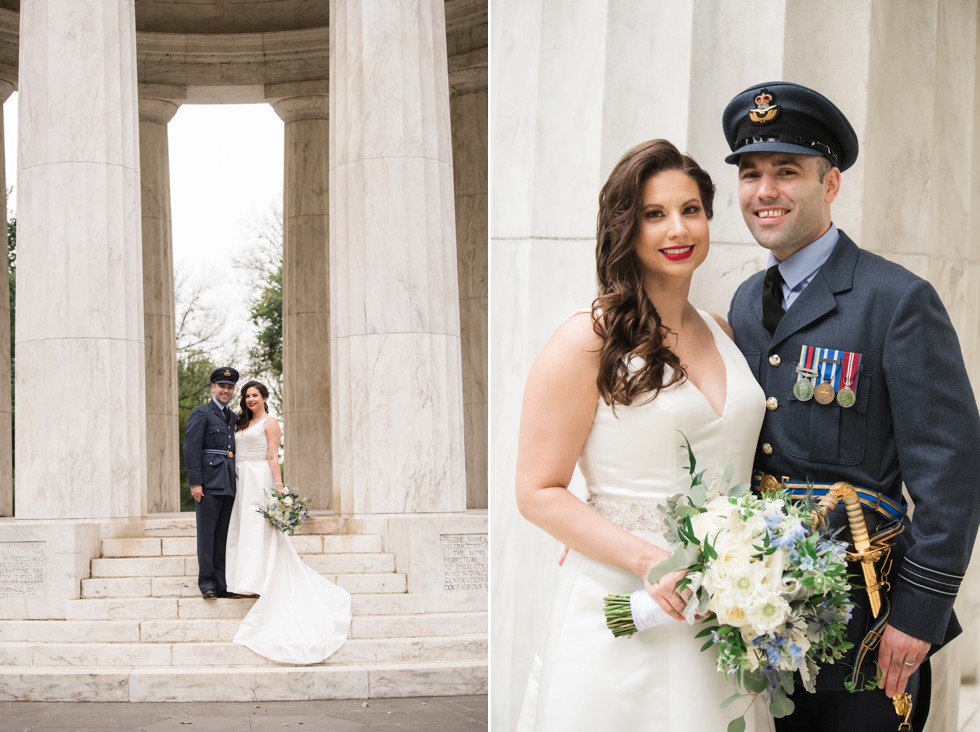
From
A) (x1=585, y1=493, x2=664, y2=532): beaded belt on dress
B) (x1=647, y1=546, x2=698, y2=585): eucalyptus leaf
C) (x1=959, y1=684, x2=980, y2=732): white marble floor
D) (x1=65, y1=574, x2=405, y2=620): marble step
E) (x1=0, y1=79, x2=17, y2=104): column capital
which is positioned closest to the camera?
(x1=647, y1=546, x2=698, y2=585): eucalyptus leaf

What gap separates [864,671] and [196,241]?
331ft

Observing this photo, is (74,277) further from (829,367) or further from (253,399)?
(829,367)

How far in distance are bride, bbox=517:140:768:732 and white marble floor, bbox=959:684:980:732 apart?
578 cm

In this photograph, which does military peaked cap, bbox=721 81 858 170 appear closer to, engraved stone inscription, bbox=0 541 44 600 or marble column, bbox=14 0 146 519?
engraved stone inscription, bbox=0 541 44 600

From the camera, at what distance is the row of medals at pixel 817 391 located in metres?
7.65

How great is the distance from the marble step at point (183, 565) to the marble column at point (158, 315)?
21.6 meters

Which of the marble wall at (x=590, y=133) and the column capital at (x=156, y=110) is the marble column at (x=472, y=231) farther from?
the marble wall at (x=590, y=133)

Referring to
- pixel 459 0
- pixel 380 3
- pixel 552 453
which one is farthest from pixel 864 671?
pixel 459 0

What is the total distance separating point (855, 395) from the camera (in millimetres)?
7656

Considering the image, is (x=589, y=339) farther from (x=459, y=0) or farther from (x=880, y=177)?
(x=459, y=0)

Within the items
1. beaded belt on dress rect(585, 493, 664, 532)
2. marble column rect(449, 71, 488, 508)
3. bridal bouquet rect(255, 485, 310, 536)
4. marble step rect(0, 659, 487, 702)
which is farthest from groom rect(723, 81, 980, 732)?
marble column rect(449, 71, 488, 508)

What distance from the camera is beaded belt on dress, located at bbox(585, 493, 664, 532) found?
24.8 feet

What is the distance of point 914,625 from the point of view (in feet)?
24.2

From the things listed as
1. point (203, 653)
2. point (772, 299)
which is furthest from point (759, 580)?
point (203, 653)
